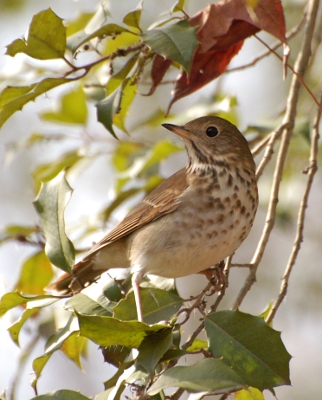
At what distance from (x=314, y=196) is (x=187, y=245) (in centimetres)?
430

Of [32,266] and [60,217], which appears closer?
[60,217]

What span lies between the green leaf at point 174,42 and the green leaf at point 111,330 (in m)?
1.14

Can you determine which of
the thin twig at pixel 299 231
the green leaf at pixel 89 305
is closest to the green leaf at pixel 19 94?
the green leaf at pixel 89 305

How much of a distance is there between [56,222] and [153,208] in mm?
1010

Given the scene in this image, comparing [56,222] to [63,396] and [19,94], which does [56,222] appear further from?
[63,396]

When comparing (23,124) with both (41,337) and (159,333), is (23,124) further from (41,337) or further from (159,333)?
(159,333)

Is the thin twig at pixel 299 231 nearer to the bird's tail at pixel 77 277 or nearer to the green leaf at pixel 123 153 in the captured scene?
the bird's tail at pixel 77 277

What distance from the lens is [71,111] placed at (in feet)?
16.4

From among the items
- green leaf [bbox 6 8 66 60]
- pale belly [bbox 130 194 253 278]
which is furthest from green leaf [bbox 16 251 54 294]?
green leaf [bbox 6 8 66 60]

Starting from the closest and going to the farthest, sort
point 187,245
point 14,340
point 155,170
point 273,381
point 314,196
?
1. point 273,381
2. point 14,340
3. point 187,245
4. point 155,170
5. point 314,196

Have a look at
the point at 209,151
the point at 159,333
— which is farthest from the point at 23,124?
the point at 159,333

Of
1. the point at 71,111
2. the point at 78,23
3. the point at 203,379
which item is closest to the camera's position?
the point at 203,379

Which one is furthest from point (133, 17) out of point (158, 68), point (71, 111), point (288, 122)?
point (71, 111)

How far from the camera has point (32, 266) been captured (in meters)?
4.50
